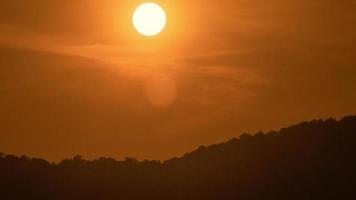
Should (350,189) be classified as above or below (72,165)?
below

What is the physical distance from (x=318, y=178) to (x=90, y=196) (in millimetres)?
14937

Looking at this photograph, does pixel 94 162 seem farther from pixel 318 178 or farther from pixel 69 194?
pixel 318 178

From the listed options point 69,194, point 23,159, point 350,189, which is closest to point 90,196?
point 69,194

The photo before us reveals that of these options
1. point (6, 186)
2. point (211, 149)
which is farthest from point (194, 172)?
point (6, 186)

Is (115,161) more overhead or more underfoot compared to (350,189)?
more overhead

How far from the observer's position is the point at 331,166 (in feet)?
373

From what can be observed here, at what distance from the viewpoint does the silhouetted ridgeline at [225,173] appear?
4427 inches

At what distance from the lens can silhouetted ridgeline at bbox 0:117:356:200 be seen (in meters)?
112

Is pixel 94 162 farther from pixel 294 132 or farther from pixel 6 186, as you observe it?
pixel 294 132

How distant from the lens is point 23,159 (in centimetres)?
12056

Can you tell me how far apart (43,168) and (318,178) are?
19419mm

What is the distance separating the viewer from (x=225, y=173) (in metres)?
114

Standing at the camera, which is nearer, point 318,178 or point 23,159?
point 318,178

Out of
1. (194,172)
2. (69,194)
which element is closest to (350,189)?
(194,172)
